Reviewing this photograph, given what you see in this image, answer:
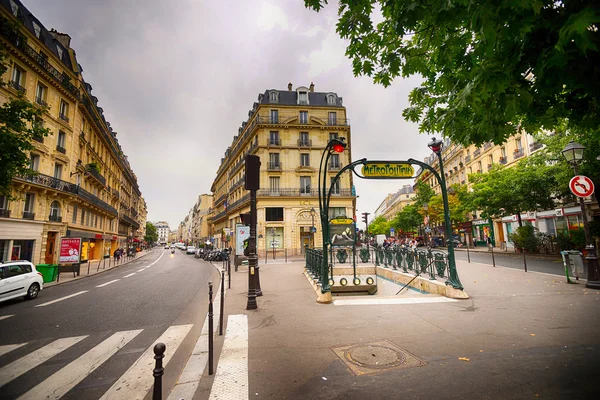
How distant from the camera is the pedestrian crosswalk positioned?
368cm

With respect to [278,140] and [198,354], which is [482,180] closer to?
[278,140]

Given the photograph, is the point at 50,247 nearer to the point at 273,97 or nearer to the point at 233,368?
the point at 233,368

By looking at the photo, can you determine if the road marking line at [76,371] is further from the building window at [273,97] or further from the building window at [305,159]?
the building window at [273,97]

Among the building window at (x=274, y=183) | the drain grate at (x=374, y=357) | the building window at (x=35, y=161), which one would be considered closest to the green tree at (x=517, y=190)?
the building window at (x=274, y=183)

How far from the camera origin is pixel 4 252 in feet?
61.1

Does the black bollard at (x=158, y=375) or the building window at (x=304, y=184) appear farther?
the building window at (x=304, y=184)

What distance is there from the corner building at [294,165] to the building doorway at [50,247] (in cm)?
1722

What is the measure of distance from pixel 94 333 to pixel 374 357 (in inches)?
239

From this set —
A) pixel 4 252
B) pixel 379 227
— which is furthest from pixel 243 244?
pixel 379 227

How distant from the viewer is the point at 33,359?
4.71 m

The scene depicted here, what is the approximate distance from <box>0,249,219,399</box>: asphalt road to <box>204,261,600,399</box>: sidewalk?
1.52 meters

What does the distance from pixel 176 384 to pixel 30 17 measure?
3078cm

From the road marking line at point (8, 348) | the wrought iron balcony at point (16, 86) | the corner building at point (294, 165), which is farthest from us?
the corner building at point (294, 165)

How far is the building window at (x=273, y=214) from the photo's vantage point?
33906mm
